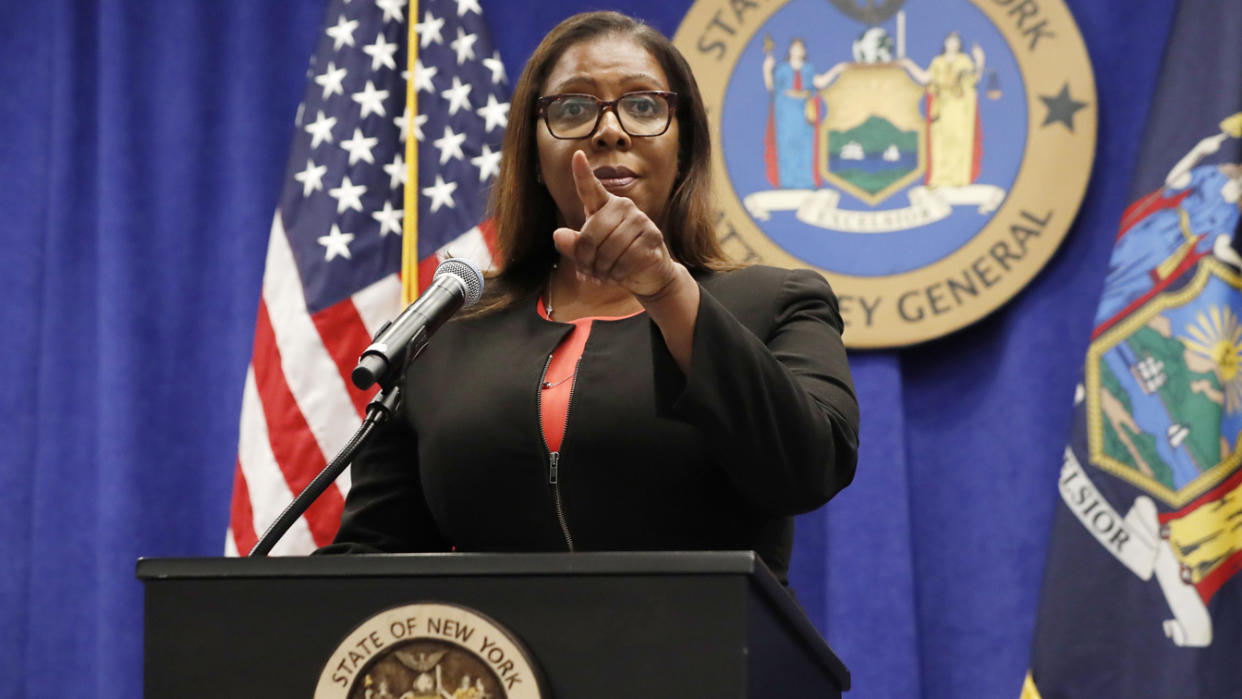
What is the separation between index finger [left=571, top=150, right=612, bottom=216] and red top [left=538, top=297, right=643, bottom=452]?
35 centimetres

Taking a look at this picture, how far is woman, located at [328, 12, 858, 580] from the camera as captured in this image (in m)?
1.16

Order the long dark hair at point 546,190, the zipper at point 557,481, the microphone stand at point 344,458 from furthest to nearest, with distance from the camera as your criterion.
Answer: the long dark hair at point 546,190 → the zipper at point 557,481 → the microphone stand at point 344,458

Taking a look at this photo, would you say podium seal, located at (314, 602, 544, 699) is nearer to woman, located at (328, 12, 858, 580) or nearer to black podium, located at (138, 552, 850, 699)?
black podium, located at (138, 552, 850, 699)

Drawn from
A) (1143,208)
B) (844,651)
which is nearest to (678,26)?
(1143,208)

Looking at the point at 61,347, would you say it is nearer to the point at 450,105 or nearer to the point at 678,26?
the point at 450,105

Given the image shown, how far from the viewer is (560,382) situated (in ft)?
4.80

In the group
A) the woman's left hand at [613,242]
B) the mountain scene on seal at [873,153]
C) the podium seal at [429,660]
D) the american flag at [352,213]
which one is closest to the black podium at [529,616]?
the podium seal at [429,660]

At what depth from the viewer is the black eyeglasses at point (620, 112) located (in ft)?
5.10

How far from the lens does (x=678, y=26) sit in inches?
132

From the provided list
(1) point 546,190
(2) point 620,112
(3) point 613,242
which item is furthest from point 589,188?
(1) point 546,190

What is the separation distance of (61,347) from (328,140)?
35.0 inches

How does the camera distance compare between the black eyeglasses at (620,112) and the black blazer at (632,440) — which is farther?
the black eyeglasses at (620,112)

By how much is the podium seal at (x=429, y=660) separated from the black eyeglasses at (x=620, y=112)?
704 millimetres

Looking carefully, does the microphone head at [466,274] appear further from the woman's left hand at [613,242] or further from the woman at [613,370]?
the woman's left hand at [613,242]
